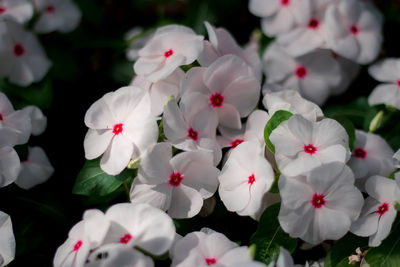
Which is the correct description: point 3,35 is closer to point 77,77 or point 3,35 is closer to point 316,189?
point 77,77

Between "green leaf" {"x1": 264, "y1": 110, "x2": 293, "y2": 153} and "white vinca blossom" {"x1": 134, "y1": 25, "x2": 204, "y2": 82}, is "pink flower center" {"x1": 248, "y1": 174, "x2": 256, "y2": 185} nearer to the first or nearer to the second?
"green leaf" {"x1": 264, "y1": 110, "x2": 293, "y2": 153}

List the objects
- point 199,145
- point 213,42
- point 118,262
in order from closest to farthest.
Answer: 1. point 118,262
2. point 199,145
3. point 213,42

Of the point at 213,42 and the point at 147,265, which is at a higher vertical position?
the point at 213,42

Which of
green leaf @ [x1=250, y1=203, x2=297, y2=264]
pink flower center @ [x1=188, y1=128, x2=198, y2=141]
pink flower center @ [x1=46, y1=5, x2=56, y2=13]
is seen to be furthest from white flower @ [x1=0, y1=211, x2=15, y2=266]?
pink flower center @ [x1=46, y1=5, x2=56, y2=13]

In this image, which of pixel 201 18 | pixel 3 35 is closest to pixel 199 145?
pixel 3 35

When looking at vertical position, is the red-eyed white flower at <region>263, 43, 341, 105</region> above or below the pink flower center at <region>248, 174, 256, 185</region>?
below

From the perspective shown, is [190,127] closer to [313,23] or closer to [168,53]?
[168,53]
